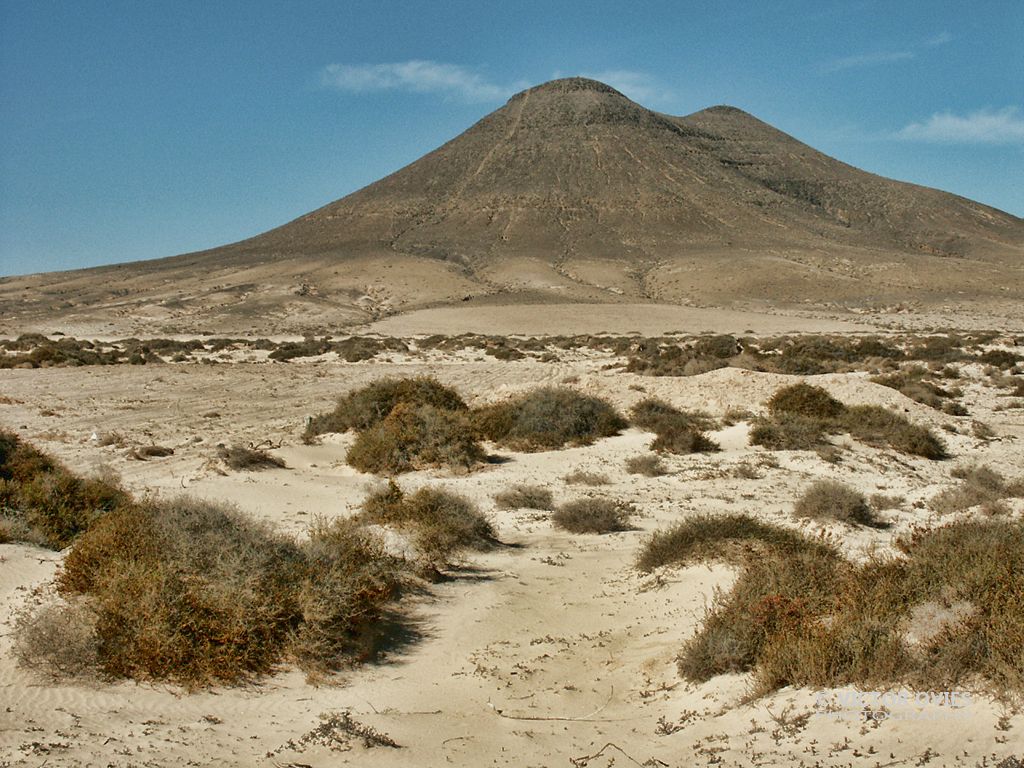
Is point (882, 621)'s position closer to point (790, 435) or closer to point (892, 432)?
point (790, 435)

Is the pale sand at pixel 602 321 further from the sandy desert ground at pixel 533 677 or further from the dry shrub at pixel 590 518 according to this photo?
the dry shrub at pixel 590 518

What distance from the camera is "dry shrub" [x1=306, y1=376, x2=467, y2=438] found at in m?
18.8

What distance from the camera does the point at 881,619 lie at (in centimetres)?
584

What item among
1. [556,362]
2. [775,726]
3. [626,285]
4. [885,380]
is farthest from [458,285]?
[775,726]

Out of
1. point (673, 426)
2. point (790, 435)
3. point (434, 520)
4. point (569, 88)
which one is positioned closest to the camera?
point (434, 520)

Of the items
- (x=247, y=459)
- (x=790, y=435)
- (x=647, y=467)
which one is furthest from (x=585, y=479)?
(x=247, y=459)

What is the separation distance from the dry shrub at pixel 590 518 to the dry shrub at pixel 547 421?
5.65 meters

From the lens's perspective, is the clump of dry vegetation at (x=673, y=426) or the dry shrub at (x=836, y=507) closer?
the dry shrub at (x=836, y=507)

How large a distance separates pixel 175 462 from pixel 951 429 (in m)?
17.2

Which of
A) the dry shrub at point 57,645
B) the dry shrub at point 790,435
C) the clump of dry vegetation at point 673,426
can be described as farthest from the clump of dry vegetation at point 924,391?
the dry shrub at point 57,645

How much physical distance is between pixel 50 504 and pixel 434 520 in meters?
4.63

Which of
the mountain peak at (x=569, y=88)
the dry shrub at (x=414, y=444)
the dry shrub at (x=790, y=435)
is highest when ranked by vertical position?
the mountain peak at (x=569, y=88)

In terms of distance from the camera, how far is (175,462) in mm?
16109

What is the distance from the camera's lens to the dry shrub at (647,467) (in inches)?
620
